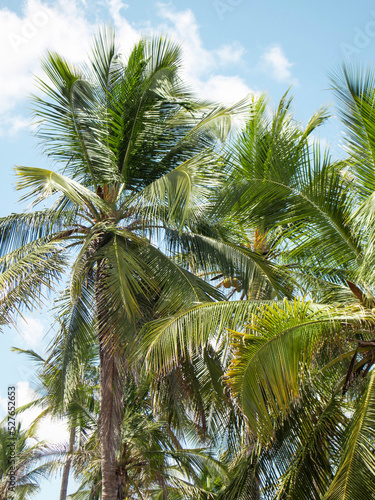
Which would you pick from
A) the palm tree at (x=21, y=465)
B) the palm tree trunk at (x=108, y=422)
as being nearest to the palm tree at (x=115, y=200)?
the palm tree trunk at (x=108, y=422)

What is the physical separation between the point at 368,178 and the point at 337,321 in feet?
6.27

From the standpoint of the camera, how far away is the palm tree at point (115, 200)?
330 inches

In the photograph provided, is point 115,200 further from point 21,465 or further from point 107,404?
point 21,465

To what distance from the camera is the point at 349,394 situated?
26.9 ft

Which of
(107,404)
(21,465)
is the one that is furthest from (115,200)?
(21,465)

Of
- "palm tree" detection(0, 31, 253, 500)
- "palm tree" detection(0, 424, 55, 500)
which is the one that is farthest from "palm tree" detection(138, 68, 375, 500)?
"palm tree" detection(0, 424, 55, 500)

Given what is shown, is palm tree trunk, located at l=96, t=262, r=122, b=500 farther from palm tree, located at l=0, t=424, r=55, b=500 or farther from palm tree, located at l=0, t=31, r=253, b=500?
Result: palm tree, located at l=0, t=424, r=55, b=500

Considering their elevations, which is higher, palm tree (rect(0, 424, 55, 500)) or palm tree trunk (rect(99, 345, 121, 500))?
palm tree trunk (rect(99, 345, 121, 500))

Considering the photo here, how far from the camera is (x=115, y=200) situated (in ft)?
31.6

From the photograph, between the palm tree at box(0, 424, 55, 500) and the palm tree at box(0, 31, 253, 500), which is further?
the palm tree at box(0, 424, 55, 500)

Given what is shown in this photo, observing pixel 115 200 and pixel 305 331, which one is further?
pixel 115 200

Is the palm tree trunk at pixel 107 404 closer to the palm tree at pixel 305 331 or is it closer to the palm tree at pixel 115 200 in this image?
the palm tree at pixel 115 200

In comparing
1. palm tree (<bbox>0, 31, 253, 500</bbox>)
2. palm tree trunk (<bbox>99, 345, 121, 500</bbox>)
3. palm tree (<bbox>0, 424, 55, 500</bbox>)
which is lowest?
palm tree (<bbox>0, 424, 55, 500</bbox>)

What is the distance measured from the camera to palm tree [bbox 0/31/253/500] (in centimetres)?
838
